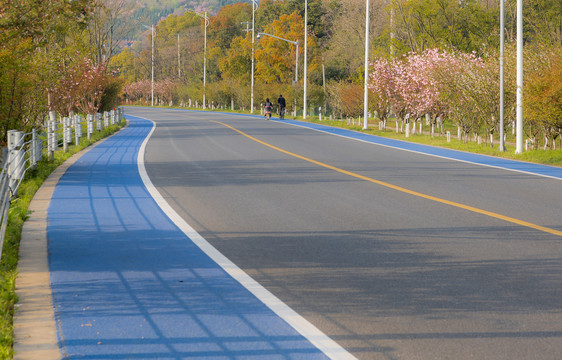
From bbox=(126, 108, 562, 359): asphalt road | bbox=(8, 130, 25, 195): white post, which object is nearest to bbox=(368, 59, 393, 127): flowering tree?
bbox=(126, 108, 562, 359): asphalt road

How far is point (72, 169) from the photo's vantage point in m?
19.4

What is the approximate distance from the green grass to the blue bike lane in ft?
1.22

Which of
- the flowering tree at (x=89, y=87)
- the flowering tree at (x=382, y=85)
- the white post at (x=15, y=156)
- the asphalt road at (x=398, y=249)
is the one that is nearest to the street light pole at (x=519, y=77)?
the asphalt road at (x=398, y=249)

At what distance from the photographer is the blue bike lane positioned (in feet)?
18.5

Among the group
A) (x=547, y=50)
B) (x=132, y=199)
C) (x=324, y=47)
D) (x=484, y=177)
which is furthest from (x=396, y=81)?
(x=324, y=47)

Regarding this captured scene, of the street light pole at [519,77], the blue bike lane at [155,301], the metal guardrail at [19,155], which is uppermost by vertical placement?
the street light pole at [519,77]

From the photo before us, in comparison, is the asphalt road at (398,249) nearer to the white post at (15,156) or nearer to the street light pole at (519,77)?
the white post at (15,156)

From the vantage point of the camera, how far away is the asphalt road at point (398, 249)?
6.00m

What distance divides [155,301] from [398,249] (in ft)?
11.0

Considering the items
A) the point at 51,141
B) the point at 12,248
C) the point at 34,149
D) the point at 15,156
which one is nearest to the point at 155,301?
the point at 12,248

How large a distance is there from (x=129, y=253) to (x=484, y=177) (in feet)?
34.7

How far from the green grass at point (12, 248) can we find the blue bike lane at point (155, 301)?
1.22 feet

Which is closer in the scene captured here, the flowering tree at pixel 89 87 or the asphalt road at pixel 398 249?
the asphalt road at pixel 398 249

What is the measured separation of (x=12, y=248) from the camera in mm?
9211
